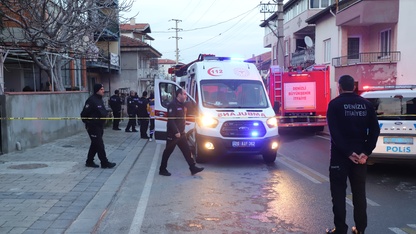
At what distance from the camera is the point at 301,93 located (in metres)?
16.3

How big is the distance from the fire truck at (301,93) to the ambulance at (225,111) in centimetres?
499

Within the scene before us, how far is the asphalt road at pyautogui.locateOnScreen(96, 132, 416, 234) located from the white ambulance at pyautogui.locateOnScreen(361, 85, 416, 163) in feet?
1.86

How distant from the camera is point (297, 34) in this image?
126ft

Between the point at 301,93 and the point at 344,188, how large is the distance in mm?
11768

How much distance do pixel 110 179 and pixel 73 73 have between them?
15205 millimetres

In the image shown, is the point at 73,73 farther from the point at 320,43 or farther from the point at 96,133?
the point at 320,43

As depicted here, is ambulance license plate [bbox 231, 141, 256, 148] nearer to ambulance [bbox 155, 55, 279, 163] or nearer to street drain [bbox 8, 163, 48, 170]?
ambulance [bbox 155, 55, 279, 163]

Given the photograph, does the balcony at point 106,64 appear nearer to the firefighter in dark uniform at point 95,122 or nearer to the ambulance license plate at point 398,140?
the firefighter in dark uniform at point 95,122

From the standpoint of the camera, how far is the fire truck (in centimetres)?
1625

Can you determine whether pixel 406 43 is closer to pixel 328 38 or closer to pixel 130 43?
pixel 328 38

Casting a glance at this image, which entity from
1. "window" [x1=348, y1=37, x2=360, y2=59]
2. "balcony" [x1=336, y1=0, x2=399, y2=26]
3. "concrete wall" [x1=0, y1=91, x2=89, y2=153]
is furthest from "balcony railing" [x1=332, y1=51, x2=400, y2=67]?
"concrete wall" [x1=0, y1=91, x2=89, y2=153]

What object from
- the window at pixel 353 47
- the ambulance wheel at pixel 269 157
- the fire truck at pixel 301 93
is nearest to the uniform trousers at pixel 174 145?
the ambulance wheel at pixel 269 157

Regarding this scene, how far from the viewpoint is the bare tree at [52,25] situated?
13328 millimetres

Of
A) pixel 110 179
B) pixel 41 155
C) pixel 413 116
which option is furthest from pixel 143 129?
pixel 413 116
